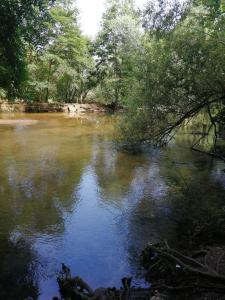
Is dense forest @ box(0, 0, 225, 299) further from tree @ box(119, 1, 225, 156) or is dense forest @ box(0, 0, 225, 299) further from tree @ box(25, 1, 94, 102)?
A: tree @ box(25, 1, 94, 102)

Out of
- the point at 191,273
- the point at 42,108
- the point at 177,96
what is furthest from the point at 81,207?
the point at 42,108

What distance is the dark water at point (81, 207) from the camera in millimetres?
7629

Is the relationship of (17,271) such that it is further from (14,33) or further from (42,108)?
(42,108)

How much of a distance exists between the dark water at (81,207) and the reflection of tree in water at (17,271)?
0.02 m

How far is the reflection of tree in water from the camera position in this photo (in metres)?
6.63

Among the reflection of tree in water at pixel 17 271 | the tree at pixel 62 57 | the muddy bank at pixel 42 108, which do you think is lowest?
the reflection of tree in water at pixel 17 271

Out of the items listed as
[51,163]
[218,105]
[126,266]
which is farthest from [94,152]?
[126,266]

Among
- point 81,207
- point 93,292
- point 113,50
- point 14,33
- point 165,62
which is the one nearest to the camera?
point 93,292

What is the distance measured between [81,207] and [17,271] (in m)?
4.23

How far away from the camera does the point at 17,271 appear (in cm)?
734

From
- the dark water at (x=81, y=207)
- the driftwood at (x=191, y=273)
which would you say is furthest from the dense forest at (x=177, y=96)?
the dark water at (x=81, y=207)

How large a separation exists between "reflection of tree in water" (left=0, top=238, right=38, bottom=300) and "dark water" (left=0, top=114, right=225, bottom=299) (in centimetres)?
2

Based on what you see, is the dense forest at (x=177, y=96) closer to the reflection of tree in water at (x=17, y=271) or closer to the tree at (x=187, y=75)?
the tree at (x=187, y=75)

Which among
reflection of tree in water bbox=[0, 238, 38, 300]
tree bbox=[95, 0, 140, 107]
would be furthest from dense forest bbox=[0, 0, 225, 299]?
tree bbox=[95, 0, 140, 107]
